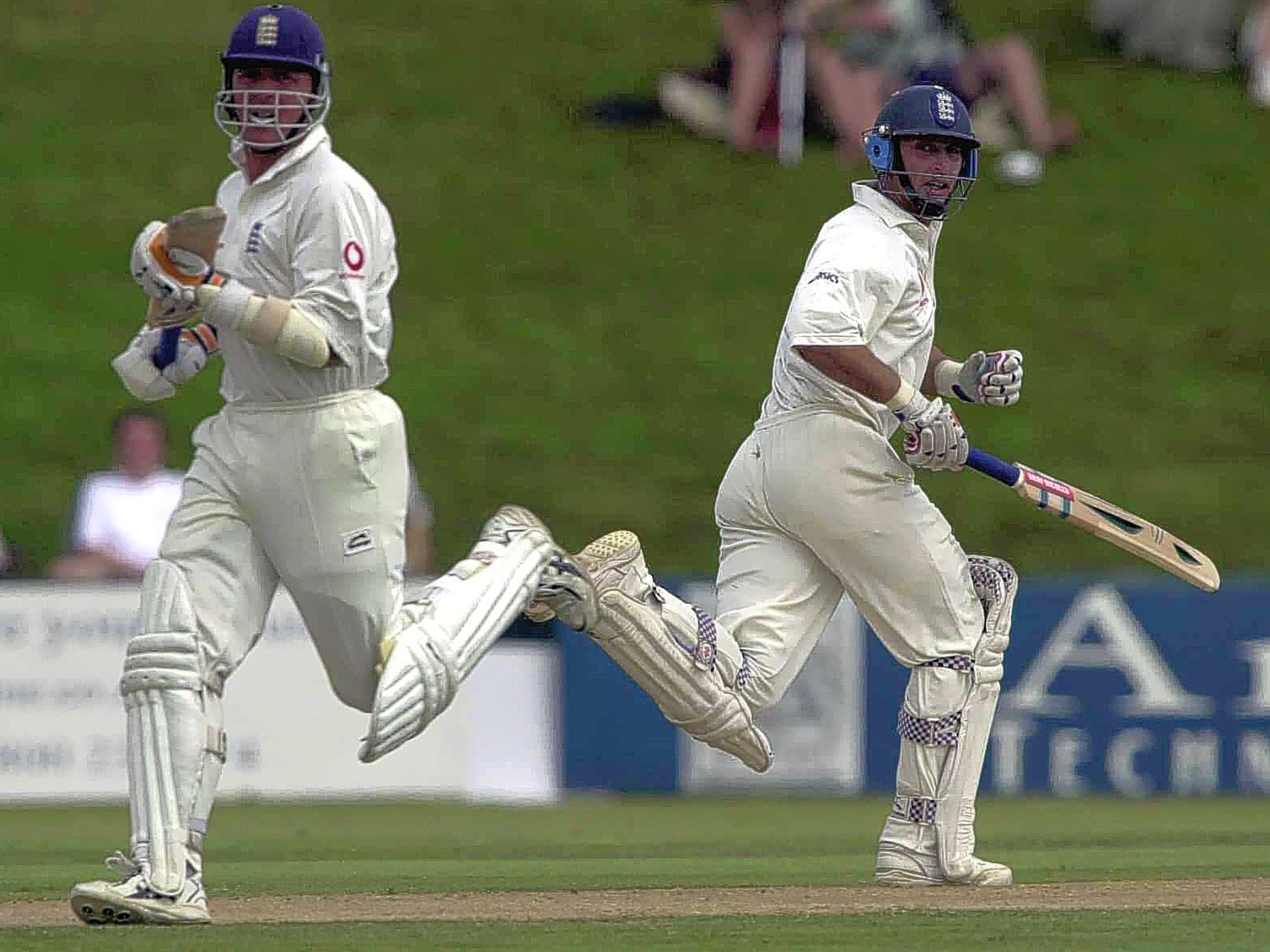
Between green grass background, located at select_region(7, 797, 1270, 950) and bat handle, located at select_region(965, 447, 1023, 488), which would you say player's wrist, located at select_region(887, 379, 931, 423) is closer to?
bat handle, located at select_region(965, 447, 1023, 488)

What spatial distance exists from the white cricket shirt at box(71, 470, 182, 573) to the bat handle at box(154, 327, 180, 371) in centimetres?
573

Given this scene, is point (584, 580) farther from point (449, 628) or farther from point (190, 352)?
point (190, 352)

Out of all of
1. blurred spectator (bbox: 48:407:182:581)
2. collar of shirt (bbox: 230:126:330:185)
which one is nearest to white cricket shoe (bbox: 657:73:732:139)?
blurred spectator (bbox: 48:407:182:581)

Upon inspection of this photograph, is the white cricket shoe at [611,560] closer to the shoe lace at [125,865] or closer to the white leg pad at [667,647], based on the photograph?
the white leg pad at [667,647]

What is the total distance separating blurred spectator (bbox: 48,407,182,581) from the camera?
11961 mm

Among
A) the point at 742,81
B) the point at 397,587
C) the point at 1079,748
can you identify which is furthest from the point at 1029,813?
the point at 742,81

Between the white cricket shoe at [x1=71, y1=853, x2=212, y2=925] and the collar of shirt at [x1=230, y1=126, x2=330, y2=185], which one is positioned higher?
the collar of shirt at [x1=230, y1=126, x2=330, y2=185]

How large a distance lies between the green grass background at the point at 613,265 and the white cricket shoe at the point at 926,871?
8.13 m

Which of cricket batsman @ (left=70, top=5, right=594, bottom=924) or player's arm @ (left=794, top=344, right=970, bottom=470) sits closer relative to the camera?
cricket batsman @ (left=70, top=5, right=594, bottom=924)

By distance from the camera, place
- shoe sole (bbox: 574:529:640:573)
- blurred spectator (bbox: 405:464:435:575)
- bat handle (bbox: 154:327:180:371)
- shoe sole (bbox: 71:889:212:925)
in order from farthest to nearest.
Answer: blurred spectator (bbox: 405:464:435:575), shoe sole (bbox: 574:529:640:573), bat handle (bbox: 154:327:180:371), shoe sole (bbox: 71:889:212:925)

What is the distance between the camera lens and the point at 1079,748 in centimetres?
1198

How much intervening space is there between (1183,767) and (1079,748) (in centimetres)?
48

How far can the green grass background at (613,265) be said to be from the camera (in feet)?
53.3

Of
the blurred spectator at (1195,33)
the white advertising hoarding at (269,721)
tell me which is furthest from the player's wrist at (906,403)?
the blurred spectator at (1195,33)
